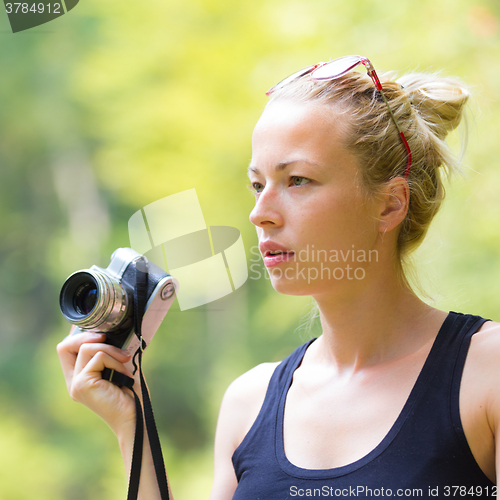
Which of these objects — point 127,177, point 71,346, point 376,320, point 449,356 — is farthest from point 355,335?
point 127,177

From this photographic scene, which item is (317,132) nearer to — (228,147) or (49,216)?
(228,147)

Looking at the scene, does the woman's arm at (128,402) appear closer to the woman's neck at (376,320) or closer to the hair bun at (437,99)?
the woman's neck at (376,320)

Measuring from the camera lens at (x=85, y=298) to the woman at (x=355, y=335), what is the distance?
7 centimetres

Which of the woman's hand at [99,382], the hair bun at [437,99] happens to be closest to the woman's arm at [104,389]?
the woman's hand at [99,382]

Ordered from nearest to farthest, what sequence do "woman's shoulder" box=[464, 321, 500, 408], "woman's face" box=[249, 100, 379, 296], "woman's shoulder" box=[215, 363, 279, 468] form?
"woman's shoulder" box=[464, 321, 500, 408] < "woman's face" box=[249, 100, 379, 296] < "woman's shoulder" box=[215, 363, 279, 468]

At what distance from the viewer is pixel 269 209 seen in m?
0.73

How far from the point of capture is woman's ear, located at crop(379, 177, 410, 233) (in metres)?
0.75

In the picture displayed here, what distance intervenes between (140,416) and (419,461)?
0.44 m

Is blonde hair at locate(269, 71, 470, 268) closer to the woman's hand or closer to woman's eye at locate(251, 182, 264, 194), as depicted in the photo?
woman's eye at locate(251, 182, 264, 194)

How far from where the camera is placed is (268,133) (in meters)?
0.75

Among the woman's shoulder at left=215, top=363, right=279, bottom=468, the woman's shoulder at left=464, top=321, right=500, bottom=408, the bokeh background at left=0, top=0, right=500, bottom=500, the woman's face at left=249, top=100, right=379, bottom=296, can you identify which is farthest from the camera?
the bokeh background at left=0, top=0, right=500, bottom=500

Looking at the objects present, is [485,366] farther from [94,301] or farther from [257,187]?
[94,301]

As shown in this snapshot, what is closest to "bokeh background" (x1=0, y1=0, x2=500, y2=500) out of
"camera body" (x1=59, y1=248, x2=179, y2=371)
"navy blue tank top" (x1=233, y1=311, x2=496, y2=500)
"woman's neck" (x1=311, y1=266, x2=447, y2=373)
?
"camera body" (x1=59, y1=248, x2=179, y2=371)

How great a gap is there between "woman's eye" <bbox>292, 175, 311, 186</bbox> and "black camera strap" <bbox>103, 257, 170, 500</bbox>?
31 cm
